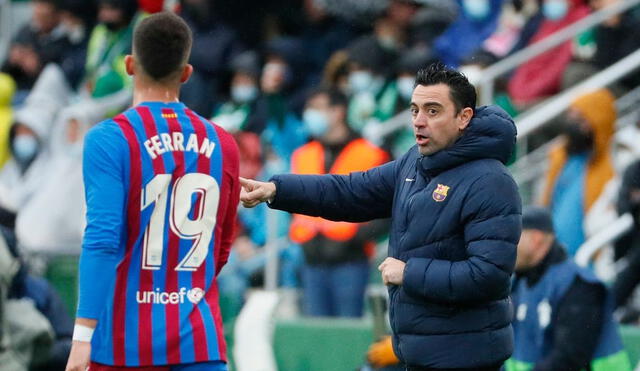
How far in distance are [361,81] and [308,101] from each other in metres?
0.52

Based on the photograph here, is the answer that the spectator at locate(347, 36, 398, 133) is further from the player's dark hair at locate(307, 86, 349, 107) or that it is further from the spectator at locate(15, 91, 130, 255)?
the spectator at locate(15, 91, 130, 255)

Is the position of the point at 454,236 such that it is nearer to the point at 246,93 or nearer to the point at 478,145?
the point at 478,145

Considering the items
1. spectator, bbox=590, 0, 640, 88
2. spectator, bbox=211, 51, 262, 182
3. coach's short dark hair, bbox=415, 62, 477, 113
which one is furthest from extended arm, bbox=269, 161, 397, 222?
spectator, bbox=211, 51, 262, 182

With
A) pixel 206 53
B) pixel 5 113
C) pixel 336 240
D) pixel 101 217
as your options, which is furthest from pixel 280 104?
pixel 101 217

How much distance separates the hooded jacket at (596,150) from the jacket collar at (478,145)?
408cm

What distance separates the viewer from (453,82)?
201 inches

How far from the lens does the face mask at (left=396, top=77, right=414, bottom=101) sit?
1091 centimetres

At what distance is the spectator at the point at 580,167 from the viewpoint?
355 inches

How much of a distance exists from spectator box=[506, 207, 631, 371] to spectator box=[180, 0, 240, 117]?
240 inches

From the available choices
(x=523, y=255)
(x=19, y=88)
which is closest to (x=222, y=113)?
(x=19, y=88)

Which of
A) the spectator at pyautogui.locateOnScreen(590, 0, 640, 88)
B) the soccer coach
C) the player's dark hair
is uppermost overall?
the spectator at pyautogui.locateOnScreen(590, 0, 640, 88)

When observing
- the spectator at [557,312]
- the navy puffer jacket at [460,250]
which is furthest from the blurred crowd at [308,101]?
the navy puffer jacket at [460,250]

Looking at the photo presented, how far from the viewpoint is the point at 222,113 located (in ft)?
42.6

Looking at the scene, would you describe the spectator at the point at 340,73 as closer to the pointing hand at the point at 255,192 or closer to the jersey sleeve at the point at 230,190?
the pointing hand at the point at 255,192
